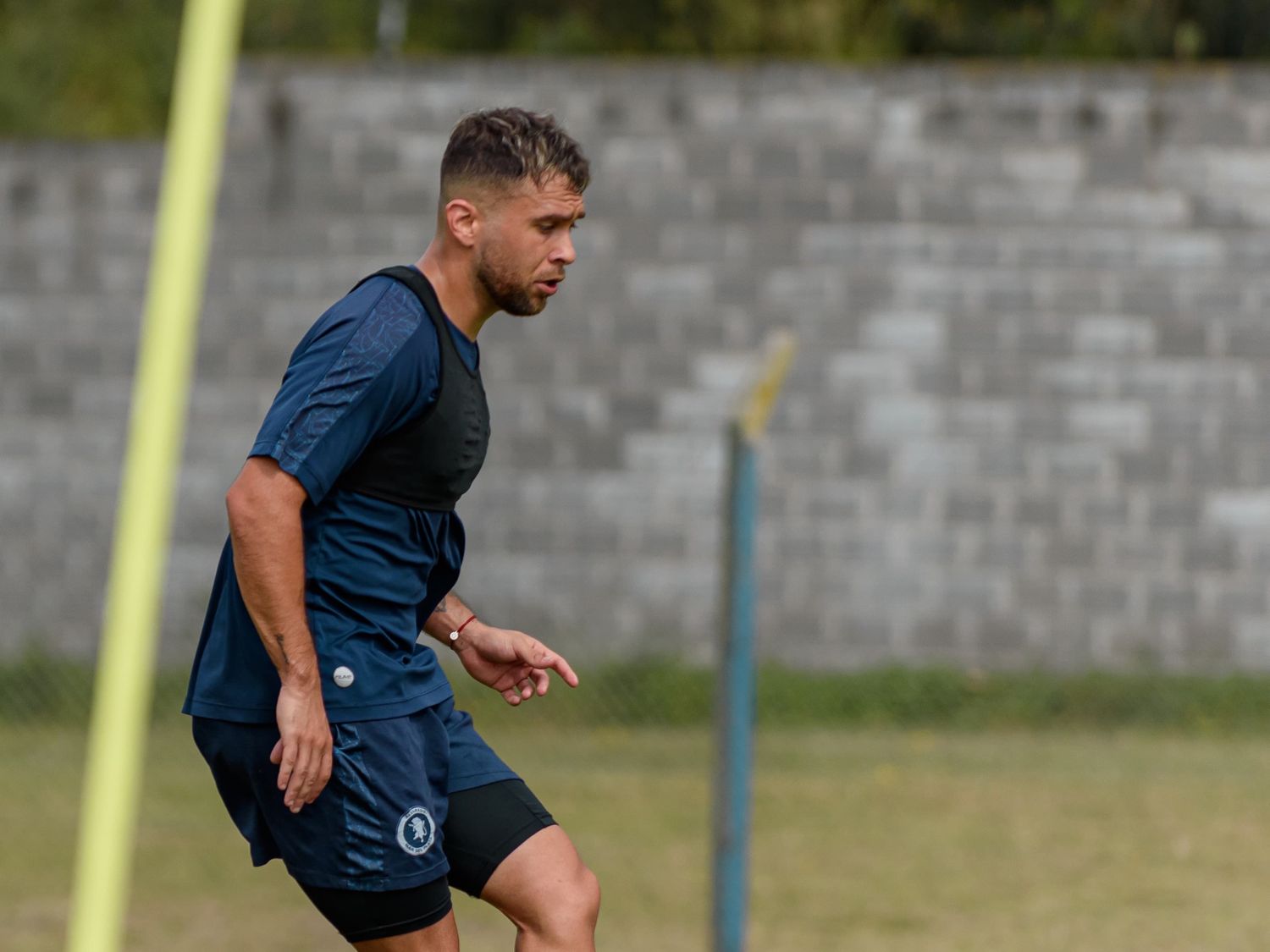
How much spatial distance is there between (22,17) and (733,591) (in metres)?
22.4

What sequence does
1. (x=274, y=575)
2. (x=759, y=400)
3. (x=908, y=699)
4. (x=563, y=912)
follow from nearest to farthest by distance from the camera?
(x=274, y=575) < (x=563, y=912) < (x=759, y=400) < (x=908, y=699)

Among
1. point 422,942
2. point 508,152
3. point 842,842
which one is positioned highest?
point 508,152

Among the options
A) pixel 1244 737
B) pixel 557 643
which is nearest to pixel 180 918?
pixel 557 643

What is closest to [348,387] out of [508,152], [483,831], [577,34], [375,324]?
[375,324]

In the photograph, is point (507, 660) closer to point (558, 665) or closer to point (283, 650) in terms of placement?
point (558, 665)

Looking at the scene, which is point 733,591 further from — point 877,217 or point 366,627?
point 877,217

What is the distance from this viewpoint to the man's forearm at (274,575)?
3029 mm

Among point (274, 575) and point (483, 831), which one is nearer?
point (274, 575)

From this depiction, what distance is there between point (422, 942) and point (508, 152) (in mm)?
1441

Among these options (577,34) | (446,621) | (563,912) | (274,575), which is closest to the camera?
(274,575)

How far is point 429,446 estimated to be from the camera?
3230 millimetres

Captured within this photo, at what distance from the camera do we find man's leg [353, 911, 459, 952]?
10.9ft

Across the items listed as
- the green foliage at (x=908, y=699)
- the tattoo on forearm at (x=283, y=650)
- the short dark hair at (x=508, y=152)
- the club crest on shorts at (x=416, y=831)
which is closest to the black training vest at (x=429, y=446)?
the short dark hair at (x=508, y=152)

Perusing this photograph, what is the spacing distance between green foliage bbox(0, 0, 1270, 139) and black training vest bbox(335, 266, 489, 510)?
14.1m
